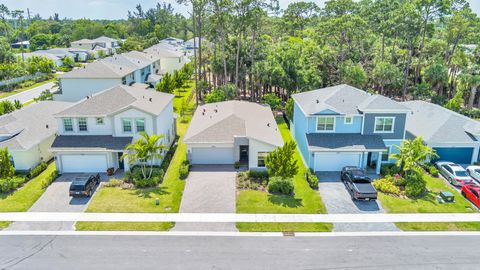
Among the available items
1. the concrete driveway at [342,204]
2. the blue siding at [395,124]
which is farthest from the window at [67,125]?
the blue siding at [395,124]

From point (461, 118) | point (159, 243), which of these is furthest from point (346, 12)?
point (159, 243)

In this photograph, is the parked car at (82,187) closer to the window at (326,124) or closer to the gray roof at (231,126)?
the gray roof at (231,126)

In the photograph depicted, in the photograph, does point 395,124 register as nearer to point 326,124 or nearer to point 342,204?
point 326,124

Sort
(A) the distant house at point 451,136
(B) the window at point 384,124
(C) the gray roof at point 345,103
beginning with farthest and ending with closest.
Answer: (A) the distant house at point 451,136, (B) the window at point 384,124, (C) the gray roof at point 345,103

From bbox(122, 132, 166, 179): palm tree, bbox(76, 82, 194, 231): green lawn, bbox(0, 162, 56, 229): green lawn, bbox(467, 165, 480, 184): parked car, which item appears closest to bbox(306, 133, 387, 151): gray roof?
bbox(467, 165, 480, 184): parked car

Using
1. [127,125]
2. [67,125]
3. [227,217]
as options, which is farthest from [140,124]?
[227,217]

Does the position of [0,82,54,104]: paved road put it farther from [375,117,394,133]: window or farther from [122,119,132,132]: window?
[375,117,394,133]: window

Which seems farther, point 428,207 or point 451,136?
point 451,136
